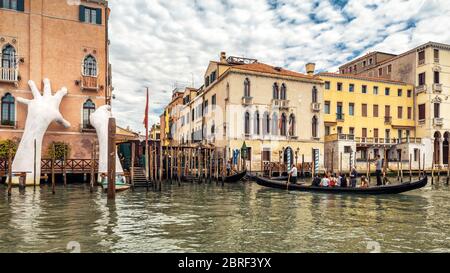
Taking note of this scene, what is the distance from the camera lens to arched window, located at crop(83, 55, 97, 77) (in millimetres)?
24781

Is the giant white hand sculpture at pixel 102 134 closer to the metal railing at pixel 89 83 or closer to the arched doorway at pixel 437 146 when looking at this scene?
the metal railing at pixel 89 83

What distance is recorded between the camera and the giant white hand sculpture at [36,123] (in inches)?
786

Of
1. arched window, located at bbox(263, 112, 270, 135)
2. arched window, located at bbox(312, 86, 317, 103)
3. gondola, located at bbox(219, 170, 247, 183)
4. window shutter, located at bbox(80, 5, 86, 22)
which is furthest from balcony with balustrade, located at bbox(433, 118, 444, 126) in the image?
window shutter, located at bbox(80, 5, 86, 22)

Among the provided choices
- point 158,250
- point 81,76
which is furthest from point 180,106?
point 158,250

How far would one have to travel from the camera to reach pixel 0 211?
39.5 ft

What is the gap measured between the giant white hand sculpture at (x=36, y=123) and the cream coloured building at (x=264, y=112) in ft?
44.5

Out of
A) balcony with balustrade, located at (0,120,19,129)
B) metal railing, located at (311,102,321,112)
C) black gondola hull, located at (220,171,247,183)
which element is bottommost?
black gondola hull, located at (220,171,247,183)

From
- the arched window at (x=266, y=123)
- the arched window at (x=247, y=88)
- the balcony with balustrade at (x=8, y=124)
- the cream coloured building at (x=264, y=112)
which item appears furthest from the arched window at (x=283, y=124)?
the balcony with balustrade at (x=8, y=124)

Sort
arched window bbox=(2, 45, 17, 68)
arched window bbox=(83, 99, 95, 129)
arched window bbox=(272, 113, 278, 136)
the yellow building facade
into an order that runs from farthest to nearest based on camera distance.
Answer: the yellow building facade, arched window bbox=(272, 113, 278, 136), arched window bbox=(83, 99, 95, 129), arched window bbox=(2, 45, 17, 68)

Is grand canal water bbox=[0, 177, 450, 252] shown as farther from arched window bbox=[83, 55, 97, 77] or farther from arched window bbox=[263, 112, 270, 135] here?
arched window bbox=[263, 112, 270, 135]

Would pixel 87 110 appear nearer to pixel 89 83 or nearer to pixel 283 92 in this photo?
pixel 89 83

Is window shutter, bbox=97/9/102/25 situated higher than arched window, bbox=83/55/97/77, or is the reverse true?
window shutter, bbox=97/9/102/25

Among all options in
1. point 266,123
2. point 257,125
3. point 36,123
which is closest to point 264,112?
point 266,123

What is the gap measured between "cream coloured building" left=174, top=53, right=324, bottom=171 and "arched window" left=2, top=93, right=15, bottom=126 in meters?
16.0
